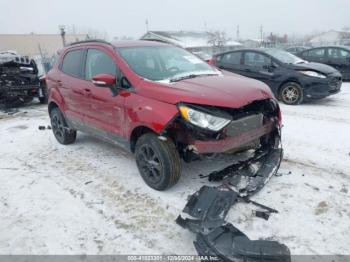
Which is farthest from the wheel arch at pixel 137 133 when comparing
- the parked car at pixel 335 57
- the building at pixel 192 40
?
the building at pixel 192 40

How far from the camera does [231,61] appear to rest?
9.61 meters

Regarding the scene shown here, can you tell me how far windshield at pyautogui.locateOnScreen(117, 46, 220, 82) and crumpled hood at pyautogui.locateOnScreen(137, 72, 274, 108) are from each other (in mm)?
278

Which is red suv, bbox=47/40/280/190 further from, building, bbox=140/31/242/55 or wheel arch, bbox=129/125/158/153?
building, bbox=140/31/242/55

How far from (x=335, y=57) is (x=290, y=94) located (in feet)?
16.2

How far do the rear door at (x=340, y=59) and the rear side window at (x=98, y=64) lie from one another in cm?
1022

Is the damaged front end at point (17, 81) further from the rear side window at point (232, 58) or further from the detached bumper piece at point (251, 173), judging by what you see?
the detached bumper piece at point (251, 173)

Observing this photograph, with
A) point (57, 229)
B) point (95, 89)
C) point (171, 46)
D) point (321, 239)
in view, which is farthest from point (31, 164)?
point (321, 239)

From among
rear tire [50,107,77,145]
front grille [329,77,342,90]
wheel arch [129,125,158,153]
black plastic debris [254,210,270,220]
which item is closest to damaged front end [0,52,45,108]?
rear tire [50,107,77,145]

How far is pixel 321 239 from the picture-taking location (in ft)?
9.11

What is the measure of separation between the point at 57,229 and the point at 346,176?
350 centimetres

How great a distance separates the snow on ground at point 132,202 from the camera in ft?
9.43

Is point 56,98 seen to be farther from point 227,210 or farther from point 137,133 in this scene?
point 227,210

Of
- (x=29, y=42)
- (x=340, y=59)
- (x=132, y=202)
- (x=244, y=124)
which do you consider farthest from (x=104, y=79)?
(x=29, y=42)

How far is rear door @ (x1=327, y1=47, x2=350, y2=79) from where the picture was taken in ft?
37.4
